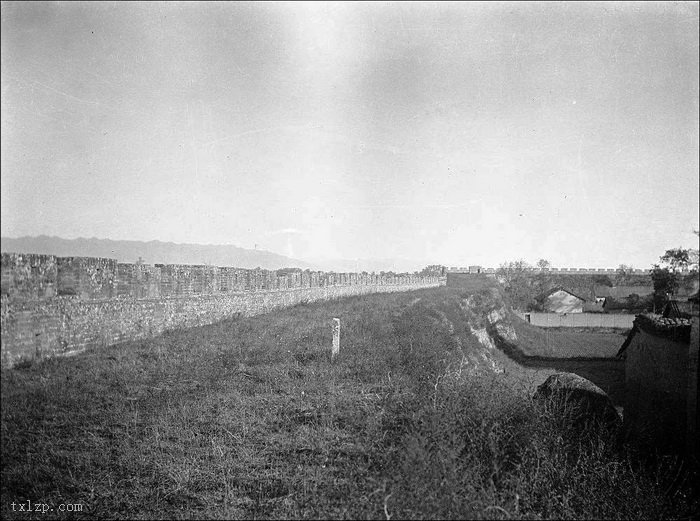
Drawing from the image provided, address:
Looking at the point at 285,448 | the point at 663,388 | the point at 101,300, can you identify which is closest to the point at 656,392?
the point at 663,388

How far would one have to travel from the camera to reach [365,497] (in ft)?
10.7

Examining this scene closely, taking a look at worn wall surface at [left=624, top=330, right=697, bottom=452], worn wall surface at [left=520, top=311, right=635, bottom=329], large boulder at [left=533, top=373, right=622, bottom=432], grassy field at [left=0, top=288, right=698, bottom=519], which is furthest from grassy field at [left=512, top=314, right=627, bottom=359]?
grassy field at [left=0, top=288, right=698, bottom=519]

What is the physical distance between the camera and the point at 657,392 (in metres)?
12.0

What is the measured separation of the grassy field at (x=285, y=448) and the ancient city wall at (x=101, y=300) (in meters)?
0.30

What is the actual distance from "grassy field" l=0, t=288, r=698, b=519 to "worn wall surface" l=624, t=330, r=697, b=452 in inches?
73.2

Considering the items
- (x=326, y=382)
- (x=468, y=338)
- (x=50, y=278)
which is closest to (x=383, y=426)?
(x=326, y=382)

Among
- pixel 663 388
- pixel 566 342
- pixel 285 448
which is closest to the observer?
pixel 285 448

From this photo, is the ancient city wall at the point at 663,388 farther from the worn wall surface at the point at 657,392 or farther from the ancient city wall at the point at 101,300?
the ancient city wall at the point at 101,300

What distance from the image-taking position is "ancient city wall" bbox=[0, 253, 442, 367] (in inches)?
169

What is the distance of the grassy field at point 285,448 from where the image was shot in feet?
10.8

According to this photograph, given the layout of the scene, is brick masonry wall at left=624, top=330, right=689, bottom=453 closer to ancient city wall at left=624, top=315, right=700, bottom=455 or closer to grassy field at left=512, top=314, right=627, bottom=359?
ancient city wall at left=624, top=315, right=700, bottom=455

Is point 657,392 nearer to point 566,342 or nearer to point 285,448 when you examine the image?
point 285,448

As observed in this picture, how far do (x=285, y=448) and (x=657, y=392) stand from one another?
39.8 ft

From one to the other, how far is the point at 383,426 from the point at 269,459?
4.11ft
